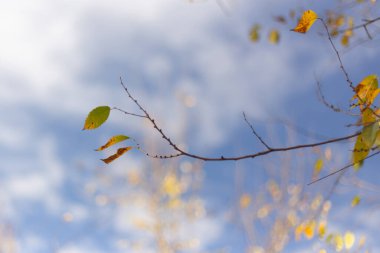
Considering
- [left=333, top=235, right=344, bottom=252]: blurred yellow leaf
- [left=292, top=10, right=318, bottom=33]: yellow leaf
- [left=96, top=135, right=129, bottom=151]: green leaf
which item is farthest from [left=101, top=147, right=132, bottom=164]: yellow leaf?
[left=333, top=235, right=344, bottom=252]: blurred yellow leaf

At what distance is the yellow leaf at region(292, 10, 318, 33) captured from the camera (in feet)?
4.45

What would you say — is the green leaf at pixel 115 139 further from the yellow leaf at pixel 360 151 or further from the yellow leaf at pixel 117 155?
the yellow leaf at pixel 360 151

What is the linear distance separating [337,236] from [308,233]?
9.1 inches

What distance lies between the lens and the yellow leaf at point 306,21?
1.36m

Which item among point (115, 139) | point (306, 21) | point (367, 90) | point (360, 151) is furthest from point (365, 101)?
point (115, 139)

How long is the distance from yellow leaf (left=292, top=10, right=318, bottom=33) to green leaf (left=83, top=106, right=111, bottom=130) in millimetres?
666

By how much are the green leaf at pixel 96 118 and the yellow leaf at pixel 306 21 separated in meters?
0.67

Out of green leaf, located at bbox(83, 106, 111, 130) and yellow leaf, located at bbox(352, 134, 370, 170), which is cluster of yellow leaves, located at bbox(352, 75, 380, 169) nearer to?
yellow leaf, located at bbox(352, 134, 370, 170)

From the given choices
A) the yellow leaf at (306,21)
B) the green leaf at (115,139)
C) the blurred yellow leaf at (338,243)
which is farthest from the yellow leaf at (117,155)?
the blurred yellow leaf at (338,243)

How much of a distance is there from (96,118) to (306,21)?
743 millimetres

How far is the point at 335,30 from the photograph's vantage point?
2.43 meters

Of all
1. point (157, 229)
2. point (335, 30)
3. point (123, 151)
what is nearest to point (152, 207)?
point (157, 229)

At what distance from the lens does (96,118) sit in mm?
1415

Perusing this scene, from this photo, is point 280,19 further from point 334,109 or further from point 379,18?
point 334,109
